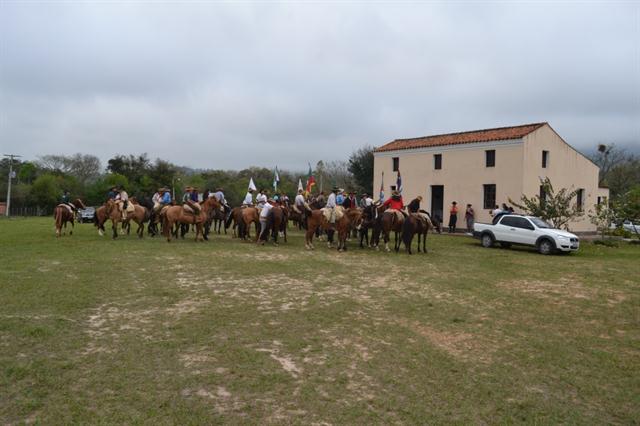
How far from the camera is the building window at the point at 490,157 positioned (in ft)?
94.3

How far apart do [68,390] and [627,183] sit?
5652 centimetres

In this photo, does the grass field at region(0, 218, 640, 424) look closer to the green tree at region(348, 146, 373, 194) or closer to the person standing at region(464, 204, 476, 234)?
the person standing at region(464, 204, 476, 234)

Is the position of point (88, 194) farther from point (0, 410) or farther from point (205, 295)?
point (0, 410)

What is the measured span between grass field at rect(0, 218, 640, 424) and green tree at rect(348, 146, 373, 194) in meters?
35.7

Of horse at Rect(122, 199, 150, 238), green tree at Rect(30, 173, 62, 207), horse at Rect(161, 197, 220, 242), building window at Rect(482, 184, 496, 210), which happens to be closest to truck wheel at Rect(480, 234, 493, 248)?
building window at Rect(482, 184, 496, 210)

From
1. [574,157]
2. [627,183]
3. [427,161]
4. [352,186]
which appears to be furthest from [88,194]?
[627,183]

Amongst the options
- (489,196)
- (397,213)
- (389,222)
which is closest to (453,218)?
(489,196)

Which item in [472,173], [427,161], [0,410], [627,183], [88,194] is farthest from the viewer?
[88,194]

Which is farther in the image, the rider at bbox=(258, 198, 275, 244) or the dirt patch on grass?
the rider at bbox=(258, 198, 275, 244)

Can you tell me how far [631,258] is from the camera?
1753 cm

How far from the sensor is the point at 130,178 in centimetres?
6341

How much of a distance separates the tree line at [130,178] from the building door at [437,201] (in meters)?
14.0

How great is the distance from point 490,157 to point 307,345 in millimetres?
25923

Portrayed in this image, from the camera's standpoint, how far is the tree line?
2206 inches
